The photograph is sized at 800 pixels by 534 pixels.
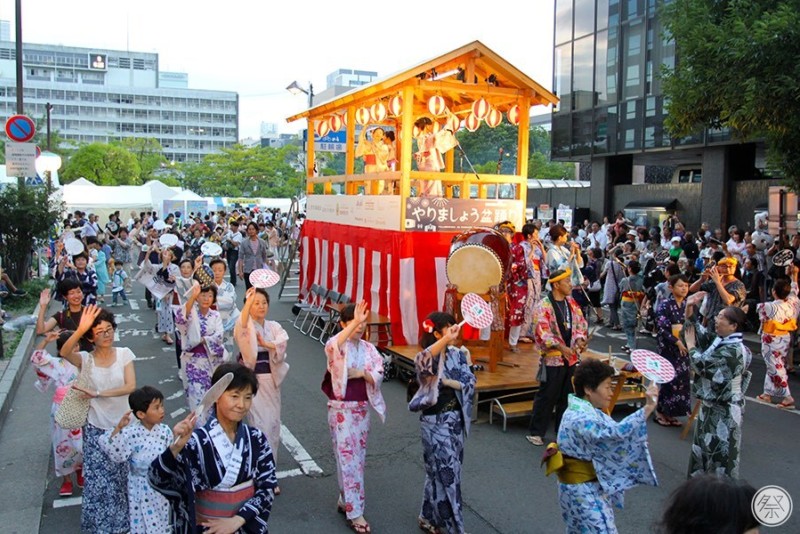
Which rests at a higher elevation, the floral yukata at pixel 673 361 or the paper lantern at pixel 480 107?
the paper lantern at pixel 480 107

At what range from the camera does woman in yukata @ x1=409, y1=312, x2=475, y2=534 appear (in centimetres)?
482

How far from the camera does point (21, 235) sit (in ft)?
48.4

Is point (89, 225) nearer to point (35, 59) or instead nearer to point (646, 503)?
point (646, 503)

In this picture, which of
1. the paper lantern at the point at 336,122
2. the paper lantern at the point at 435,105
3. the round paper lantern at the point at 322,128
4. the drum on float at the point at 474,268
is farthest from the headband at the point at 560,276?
the round paper lantern at the point at 322,128

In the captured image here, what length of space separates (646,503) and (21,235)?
1358 centimetres

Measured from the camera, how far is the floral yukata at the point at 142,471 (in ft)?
13.8

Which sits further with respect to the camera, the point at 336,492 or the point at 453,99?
the point at 453,99

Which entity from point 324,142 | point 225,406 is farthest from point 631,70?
point 225,406

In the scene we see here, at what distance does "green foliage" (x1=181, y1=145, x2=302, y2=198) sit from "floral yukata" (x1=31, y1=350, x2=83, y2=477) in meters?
50.1

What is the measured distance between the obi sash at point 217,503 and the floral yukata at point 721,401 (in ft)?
12.7

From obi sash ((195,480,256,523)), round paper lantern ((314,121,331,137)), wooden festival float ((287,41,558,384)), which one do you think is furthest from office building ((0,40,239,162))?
obi sash ((195,480,256,523))

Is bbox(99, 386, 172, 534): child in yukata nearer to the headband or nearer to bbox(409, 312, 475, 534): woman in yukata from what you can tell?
bbox(409, 312, 475, 534): woman in yukata

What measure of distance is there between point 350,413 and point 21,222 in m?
12.1

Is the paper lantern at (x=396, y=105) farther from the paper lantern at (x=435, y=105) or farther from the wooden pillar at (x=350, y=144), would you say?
the wooden pillar at (x=350, y=144)
